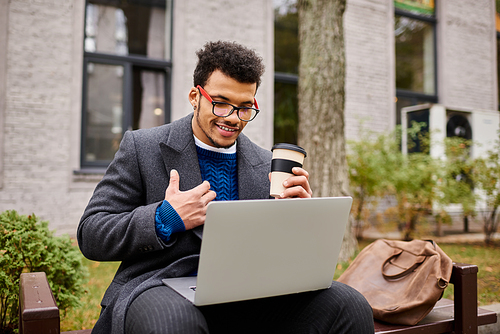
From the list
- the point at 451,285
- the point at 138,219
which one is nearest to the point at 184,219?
the point at 138,219

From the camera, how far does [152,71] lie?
727 cm

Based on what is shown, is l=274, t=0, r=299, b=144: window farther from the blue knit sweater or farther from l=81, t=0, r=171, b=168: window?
the blue knit sweater

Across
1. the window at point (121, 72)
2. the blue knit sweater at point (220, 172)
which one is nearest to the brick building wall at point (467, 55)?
the window at point (121, 72)

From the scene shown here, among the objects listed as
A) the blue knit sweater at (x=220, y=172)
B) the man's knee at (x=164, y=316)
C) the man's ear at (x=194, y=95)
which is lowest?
the man's knee at (x=164, y=316)

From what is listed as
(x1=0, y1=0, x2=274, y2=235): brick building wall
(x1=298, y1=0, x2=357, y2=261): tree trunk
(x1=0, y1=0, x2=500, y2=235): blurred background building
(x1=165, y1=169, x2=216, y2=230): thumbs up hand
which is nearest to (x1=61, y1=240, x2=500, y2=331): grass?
(x1=298, y1=0, x2=357, y2=261): tree trunk

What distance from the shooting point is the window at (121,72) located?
677 cm

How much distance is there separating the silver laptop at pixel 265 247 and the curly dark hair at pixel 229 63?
2.42 ft

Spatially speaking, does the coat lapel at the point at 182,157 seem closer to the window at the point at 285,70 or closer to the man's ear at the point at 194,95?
the man's ear at the point at 194,95

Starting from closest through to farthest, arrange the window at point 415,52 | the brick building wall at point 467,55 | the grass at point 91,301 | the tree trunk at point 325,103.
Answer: the grass at point 91,301 < the tree trunk at point 325,103 < the window at point 415,52 < the brick building wall at point 467,55

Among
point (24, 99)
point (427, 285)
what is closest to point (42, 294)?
point (427, 285)

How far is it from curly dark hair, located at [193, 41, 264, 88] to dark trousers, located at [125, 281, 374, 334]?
941 millimetres

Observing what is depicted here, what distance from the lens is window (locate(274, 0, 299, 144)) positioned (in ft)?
27.6

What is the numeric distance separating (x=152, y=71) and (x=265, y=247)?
A: 6.58 metres

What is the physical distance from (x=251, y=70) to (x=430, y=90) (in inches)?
375
